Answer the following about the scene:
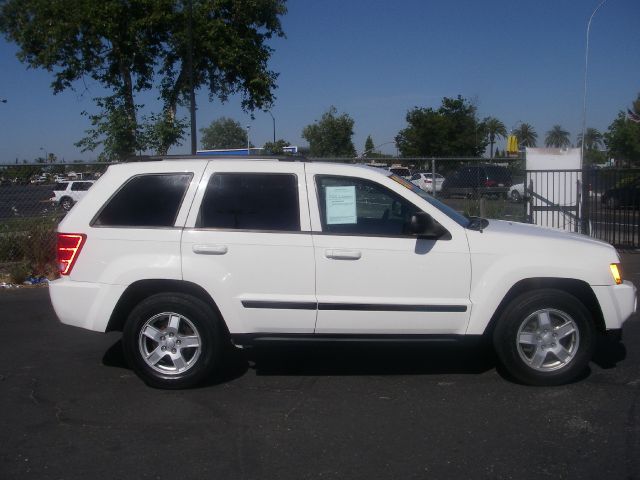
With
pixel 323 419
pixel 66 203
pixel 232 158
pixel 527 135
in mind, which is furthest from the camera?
pixel 527 135

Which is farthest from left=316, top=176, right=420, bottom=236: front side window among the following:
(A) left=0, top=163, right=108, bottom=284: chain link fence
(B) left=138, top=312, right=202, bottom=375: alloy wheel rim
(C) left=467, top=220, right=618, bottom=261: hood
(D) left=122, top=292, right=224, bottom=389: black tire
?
(A) left=0, top=163, right=108, bottom=284: chain link fence

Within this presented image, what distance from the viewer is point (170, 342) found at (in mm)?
5383

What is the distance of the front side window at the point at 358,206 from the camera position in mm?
5367

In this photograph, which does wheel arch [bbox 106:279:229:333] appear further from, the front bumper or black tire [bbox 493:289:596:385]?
the front bumper

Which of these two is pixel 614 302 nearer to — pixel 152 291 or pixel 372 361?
pixel 372 361

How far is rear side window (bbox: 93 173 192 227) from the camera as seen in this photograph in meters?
5.42

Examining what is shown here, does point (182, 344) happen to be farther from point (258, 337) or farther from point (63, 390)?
point (63, 390)

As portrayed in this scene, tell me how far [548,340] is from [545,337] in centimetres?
3

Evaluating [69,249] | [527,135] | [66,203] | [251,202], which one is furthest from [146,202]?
[527,135]

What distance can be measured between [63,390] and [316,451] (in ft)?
7.91

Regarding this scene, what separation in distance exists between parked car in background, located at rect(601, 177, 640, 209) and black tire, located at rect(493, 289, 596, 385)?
828 centimetres

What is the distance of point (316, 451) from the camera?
14.1 feet

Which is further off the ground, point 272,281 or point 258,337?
point 272,281

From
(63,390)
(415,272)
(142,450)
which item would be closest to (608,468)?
(415,272)
